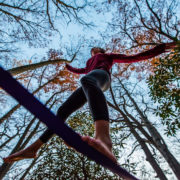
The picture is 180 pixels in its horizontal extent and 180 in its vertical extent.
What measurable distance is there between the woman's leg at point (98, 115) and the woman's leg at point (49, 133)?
0.35m

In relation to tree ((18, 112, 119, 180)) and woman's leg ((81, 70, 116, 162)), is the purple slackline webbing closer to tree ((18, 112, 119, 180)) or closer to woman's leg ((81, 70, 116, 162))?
→ woman's leg ((81, 70, 116, 162))

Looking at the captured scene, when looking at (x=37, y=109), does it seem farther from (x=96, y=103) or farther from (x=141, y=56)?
(x=141, y=56)

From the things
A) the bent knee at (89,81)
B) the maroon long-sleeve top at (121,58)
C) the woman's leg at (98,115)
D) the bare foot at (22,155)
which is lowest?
the bare foot at (22,155)

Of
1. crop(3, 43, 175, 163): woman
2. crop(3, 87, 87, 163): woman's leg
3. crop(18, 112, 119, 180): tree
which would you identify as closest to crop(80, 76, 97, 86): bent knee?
crop(3, 43, 175, 163): woman

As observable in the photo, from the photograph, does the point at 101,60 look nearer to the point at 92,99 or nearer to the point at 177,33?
the point at 92,99

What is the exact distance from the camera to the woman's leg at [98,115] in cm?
91

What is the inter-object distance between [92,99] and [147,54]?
1.10 m

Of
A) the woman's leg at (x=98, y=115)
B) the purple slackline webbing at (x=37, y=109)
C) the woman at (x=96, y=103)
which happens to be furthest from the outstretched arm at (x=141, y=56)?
the purple slackline webbing at (x=37, y=109)

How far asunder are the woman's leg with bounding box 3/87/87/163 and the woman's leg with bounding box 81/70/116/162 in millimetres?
355

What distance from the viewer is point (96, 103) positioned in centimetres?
111

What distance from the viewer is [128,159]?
18.9 feet

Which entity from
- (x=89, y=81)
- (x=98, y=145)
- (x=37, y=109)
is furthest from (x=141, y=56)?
(x=37, y=109)

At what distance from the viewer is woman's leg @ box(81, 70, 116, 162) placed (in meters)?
0.91

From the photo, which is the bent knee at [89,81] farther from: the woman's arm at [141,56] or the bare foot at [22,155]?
the bare foot at [22,155]
